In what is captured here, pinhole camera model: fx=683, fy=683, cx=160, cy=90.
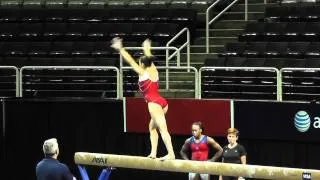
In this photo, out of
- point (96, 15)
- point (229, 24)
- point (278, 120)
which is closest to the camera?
point (278, 120)

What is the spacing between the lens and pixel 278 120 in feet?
35.4

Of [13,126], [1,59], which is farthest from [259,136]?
[1,59]

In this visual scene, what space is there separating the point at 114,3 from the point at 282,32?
512 cm

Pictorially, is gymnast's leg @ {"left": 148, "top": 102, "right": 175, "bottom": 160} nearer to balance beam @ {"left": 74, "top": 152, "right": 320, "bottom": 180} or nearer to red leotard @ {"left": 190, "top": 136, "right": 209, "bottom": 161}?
balance beam @ {"left": 74, "top": 152, "right": 320, "bottom": 180}

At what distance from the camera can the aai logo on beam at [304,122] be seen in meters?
10.5

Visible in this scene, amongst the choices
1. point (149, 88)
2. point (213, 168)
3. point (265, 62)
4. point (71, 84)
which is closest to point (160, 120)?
point (149, 88)

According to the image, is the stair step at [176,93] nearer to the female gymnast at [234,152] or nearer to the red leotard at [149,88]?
the female gymnast at [234,152]

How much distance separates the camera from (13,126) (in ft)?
41.2

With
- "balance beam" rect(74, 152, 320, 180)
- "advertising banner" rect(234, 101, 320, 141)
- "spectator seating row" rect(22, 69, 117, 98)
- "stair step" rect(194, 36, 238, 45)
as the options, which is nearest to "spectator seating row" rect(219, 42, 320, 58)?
"stair step" rect(194, 36, 238, 45)

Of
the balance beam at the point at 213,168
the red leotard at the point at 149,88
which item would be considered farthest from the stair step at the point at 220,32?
the red leotard at the point at 149,88

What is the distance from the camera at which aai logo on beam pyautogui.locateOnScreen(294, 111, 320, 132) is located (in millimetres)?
10514

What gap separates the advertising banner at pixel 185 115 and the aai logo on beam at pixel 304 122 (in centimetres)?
112

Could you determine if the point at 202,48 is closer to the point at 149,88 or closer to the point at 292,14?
the point at 292,14

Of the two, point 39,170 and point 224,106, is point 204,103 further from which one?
point 39,170
